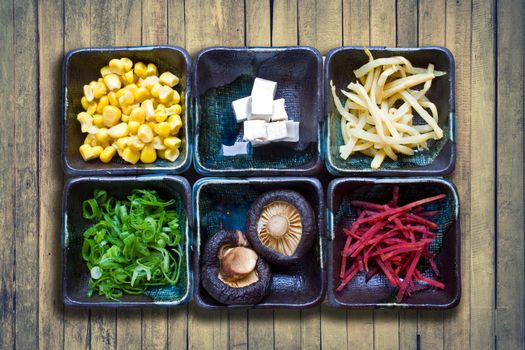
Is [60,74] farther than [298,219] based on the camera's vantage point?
Yes

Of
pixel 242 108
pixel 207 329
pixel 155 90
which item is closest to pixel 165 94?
pixel 155 90

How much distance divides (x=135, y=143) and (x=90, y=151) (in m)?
0.23

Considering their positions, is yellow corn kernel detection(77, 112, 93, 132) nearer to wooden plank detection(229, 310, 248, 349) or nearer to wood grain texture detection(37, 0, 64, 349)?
wood grain texture detection(37, 0, 64, 349)

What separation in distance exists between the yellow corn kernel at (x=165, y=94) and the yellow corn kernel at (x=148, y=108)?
0.19 feet

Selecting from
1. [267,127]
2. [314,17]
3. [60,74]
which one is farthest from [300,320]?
[60,74]

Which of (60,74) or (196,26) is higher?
(196,26)

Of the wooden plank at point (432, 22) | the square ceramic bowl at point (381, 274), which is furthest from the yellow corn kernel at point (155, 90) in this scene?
the wooden plank at point (432, 22)

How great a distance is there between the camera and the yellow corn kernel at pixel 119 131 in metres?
2.97

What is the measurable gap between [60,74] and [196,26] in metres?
0.73

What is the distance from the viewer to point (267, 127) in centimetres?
296

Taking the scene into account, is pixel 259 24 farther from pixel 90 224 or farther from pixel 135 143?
pixel 90 224

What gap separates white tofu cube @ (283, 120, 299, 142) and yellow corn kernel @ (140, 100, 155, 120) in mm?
636

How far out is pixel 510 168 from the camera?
10.4 ft

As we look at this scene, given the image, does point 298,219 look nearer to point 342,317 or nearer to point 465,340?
point 342,317
